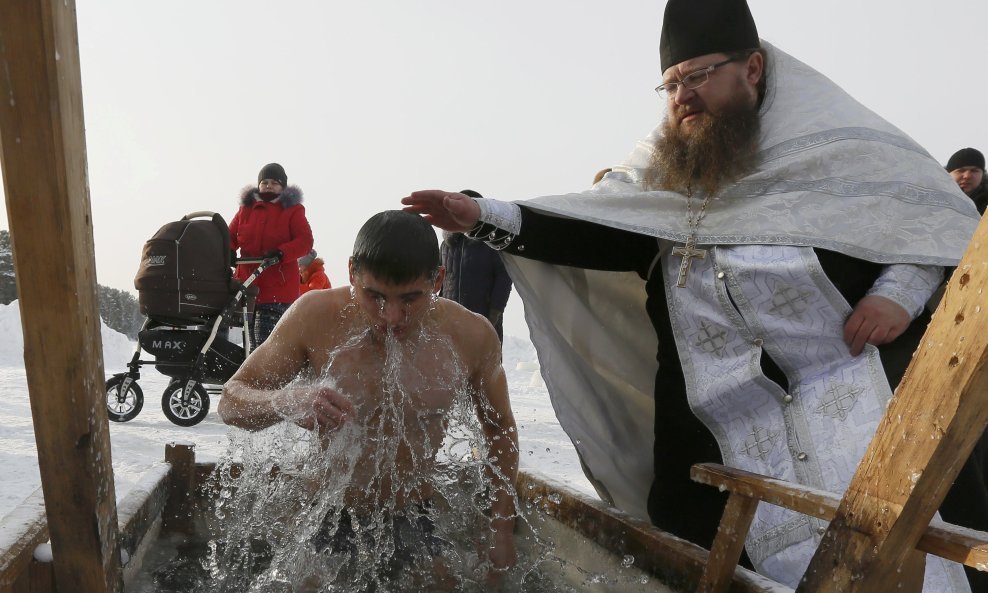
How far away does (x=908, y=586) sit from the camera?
1558 mm

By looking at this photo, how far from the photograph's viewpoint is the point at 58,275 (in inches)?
59.7

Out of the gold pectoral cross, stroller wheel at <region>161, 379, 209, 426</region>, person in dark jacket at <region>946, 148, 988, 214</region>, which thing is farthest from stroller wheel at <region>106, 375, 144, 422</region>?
person in dark jacket at <region>946, 148, 988, 214</region>

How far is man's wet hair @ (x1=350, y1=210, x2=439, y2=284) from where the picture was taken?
96.9 inches

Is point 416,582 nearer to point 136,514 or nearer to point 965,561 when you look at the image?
point 136,514

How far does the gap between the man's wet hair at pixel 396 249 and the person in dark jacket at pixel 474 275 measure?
137 inches

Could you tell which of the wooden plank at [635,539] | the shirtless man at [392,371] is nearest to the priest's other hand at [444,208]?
the shirtless man at [392,371]

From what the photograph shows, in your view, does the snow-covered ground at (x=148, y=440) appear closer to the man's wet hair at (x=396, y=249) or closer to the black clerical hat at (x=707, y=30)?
the man's wet hair at (x=396, y=249)

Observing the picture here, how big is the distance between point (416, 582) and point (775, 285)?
1.58 m

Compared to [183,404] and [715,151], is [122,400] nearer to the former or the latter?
[183,404]

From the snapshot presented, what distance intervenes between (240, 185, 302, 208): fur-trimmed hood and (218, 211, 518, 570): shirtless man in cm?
483

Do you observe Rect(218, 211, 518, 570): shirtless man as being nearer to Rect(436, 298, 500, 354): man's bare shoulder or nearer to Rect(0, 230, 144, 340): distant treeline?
Rect(436, 298, 500, 354): man's bare shoulder

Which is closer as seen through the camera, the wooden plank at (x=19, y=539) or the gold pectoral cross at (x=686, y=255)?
the wooden plank at (x=19, y=539)

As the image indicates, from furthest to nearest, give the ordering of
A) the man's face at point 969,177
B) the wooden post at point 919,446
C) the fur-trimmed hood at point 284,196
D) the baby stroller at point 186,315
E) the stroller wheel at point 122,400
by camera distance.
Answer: the fur-trimmed hood at point 284,196 → the stroller wheel at point 122,400 → the baby stroller at point 186,315 → the man's face at point 969,177 → the wooden post at point 919,446

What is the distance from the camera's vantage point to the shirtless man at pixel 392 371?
8.22 ft
